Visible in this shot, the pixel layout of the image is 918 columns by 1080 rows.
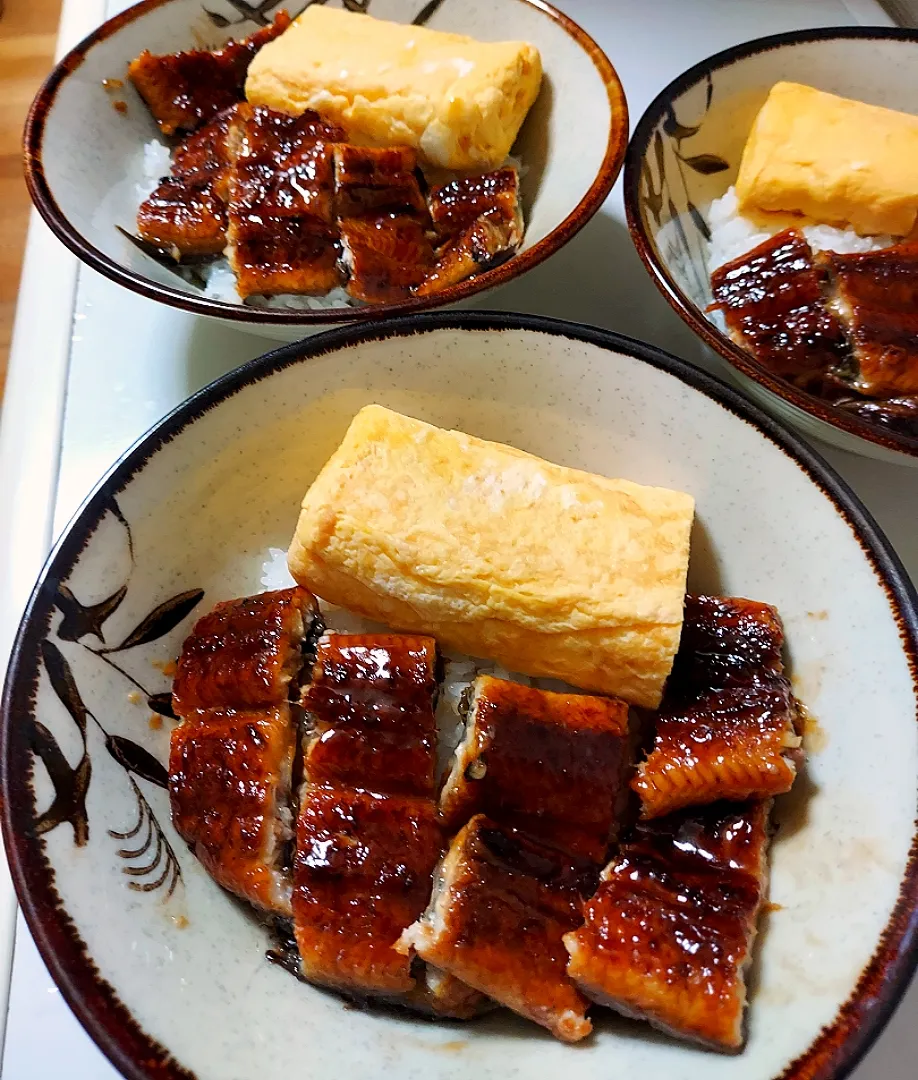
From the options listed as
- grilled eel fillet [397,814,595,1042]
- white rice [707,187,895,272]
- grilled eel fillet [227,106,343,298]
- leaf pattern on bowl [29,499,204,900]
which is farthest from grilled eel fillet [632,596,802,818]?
grilled eel fillet [227,106,343,298]

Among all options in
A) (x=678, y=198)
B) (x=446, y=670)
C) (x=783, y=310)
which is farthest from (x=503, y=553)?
(x=678, y=198)

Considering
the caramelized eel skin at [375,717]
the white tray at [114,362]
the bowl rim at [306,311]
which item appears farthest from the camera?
the white tray at [114,362]

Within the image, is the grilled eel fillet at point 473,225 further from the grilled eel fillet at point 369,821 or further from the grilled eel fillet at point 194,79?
the grilled eel fillet at point 369,821

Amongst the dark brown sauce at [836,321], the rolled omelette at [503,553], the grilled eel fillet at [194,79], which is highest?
the grilled eel fillet at [194,79]

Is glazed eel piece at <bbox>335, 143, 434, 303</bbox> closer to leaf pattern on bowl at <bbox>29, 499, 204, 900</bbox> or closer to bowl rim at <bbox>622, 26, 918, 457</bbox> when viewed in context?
bowl rim at <bbox>622, 26, 918, 457</bbox>

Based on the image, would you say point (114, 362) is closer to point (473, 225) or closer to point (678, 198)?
point (473, 225)

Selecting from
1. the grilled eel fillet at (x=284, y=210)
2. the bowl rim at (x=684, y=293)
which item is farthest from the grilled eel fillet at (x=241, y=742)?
the bowl rim at (x=684, y=293)

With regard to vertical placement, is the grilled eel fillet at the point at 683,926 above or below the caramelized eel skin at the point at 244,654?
below
